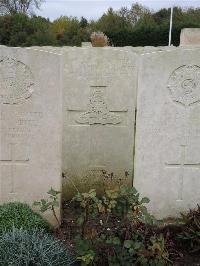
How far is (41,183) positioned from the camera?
4.55 m

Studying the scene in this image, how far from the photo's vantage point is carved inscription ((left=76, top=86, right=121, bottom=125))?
219 inches

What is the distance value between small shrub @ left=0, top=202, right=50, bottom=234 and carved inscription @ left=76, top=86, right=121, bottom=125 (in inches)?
62.5

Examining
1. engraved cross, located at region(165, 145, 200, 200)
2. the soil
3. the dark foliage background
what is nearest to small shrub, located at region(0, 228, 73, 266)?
the soil

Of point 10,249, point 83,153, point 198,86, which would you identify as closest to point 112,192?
point 10,249

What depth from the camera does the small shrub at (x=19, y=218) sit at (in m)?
4.17

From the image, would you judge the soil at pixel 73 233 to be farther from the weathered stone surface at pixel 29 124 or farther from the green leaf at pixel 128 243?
the green leaf at pixel 128 243

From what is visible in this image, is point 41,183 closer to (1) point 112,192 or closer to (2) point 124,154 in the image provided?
(1) point 112,192

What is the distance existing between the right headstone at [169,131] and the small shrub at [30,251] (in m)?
1.34

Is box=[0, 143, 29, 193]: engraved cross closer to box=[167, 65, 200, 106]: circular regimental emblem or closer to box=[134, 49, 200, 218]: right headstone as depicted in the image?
box=[134, 49, 200, 218]: right headstone

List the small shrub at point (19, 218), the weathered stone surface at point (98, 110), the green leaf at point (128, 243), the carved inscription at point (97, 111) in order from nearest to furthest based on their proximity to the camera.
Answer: the green leaf at point (128, 243) → the small shrub at point (19, 218) → the weathered stone surface at point (98, 110) → the carved inscription at point (97, 111)

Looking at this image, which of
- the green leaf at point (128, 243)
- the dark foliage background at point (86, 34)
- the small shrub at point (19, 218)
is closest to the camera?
the green leaf at point (128, 243)

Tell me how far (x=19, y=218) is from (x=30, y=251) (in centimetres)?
92

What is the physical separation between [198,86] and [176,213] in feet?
4.52

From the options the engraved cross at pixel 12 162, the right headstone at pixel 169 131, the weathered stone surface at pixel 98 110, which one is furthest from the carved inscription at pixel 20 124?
the weathered stone surface at pixel 98 110
